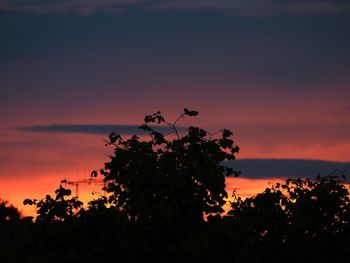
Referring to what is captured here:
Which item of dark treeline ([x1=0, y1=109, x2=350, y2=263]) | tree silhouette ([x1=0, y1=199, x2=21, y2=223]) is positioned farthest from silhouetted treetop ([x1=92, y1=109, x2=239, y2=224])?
tree silhouette ([x1=0, y1=199, x2=21, y2=223])

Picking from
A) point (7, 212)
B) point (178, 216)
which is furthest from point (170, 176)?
point (7, 212)

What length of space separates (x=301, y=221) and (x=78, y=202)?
7789 mm

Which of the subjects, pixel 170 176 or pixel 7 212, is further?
pixel 7 212

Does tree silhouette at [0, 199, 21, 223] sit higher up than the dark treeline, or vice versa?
tree silhouette at [0, 199, 21, 223]

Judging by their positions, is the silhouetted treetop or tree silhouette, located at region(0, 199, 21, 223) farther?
tree silhouette, located at region(0, 199, 21, 223)

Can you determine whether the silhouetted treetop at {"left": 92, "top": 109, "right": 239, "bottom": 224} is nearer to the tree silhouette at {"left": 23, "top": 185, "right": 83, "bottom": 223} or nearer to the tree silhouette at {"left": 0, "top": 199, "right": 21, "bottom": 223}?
the tree silhouette at {"left": 23, "top": 185, "right": 83, "bottom": 223}

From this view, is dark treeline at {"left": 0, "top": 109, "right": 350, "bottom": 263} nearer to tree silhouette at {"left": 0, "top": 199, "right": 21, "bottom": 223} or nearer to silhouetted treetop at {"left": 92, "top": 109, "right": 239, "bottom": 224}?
silhouetted treetop at {"left": 92, "top": 109, "right": 239, "bottom": 224}

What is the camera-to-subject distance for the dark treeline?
96.8 feet

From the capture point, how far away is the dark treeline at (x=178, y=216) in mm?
29500

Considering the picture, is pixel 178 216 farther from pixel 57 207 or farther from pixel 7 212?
pixel 7 212

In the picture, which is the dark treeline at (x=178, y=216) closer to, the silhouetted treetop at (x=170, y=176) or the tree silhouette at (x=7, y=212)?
the silhouetted treetop at (x=170, y=176)

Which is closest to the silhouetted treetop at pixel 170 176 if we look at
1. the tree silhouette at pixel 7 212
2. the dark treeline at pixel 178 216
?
the dark treeline at pixel 178 216

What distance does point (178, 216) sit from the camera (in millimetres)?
30438

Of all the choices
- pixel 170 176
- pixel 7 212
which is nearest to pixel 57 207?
pixel 170 176
